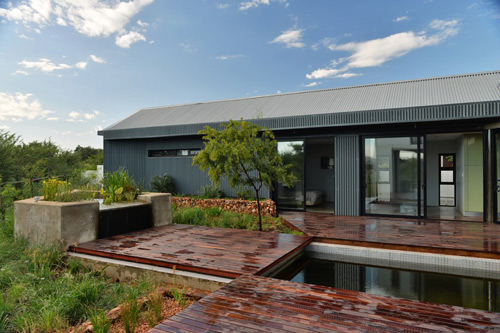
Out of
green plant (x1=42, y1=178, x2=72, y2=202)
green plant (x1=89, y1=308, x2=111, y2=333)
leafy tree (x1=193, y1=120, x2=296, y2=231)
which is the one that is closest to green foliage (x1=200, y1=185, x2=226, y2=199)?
leafy tree (x1=193, y1=120, x2=296, y2=231)

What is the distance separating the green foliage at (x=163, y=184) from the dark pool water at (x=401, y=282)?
6.48 meters

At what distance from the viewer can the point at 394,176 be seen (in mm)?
7488

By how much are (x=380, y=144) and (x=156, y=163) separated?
7475mm

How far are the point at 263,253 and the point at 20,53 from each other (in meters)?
14.6

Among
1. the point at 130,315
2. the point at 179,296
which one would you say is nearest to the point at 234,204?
the point at 179,296

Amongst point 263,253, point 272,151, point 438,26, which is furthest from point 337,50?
point 263,253

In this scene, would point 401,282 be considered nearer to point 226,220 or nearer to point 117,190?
point 226,220

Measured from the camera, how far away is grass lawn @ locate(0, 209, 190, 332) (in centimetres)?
257

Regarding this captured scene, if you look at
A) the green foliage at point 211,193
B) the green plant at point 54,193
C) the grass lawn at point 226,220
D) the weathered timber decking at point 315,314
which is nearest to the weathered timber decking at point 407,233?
the grass lawn at point 226,220

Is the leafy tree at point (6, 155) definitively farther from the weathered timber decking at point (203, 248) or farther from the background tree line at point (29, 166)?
the weathered timber decking at point (203, 248)

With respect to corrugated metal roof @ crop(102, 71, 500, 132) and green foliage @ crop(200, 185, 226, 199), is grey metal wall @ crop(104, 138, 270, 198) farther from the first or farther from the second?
corrugated metal roof @ crop(102, 71, 500, 132)

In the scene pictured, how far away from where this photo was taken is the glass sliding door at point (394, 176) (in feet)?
24.2

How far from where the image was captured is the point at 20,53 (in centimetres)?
1293

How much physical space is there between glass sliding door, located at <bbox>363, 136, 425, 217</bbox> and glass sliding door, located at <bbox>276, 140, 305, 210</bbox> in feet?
5.69
